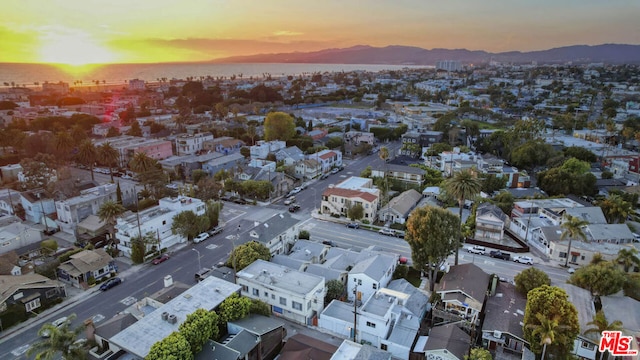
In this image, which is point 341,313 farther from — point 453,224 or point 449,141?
point 449,141

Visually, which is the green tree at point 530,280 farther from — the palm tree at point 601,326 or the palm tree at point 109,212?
the palm tree at point 109,212

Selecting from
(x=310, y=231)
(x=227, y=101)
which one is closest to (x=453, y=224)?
(x=310, y=231)

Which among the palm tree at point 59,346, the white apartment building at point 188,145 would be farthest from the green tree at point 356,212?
the white apartment building at point 188,145

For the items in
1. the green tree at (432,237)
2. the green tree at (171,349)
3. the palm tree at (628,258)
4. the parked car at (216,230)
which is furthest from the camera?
the parked car at (216,230)

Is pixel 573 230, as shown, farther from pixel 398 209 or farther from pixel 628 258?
pixel 398 209

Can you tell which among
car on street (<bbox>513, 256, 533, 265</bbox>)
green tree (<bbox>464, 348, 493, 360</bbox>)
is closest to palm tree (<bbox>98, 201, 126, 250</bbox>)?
green tree (<bbox>464, 348, 493, 360</bbox>)

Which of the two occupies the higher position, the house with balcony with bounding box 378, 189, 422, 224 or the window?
the house with balcony with bounding box 378, 189, 422, 224

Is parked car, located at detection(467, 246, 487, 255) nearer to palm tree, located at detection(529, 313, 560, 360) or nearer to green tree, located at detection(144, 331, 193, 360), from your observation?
palm tree, located at detection(529, 313, 560, 360)
